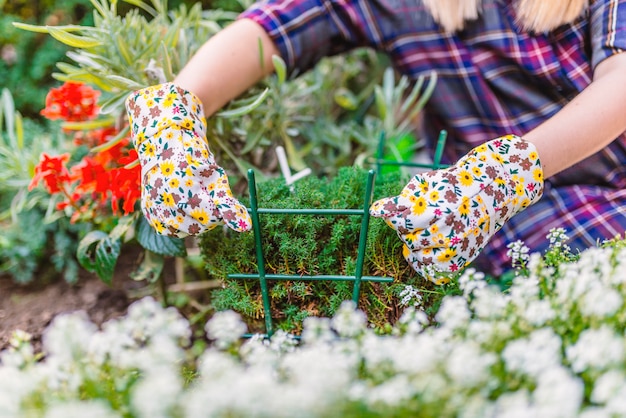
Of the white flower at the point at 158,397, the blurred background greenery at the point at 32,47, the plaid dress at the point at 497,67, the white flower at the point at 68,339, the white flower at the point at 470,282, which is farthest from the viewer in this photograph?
the blurred background greenery at the point at 32,47

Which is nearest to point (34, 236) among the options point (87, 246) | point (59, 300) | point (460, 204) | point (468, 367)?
point (59, 300)

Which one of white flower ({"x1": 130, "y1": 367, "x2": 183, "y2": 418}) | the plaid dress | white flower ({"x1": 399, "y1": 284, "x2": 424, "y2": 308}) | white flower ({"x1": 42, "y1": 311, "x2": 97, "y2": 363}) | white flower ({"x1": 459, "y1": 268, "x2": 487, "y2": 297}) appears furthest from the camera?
the plaid dress

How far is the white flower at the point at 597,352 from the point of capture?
472mm

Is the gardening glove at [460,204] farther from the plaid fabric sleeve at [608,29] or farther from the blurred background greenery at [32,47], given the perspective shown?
the blurred background greenery at [32,47]

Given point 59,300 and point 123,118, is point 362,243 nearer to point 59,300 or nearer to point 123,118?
point 123,118

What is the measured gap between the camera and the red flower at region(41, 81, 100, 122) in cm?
102

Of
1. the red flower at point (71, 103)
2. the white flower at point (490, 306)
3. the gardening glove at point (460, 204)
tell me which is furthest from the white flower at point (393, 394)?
the red flower at point (71, 103)

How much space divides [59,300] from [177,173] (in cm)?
58

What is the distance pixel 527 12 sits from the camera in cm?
96

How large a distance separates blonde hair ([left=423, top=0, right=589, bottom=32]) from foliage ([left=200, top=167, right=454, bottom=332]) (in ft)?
1.26

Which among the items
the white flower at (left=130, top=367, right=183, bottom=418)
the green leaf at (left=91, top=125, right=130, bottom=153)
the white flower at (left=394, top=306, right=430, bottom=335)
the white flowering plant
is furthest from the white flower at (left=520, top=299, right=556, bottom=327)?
the green leaf at (left=91, top=125, right=130, bottom=153)

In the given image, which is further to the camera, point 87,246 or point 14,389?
point 87,246

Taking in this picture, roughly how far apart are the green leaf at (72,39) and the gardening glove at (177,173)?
0.18m

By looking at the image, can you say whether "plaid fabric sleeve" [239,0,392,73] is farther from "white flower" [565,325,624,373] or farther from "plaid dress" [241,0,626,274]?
"white flower" [565,325,624,373]
